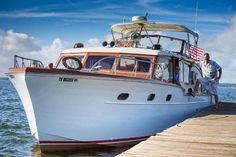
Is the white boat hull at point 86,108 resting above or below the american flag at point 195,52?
below

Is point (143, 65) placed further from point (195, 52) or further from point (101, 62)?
point (195, 52)

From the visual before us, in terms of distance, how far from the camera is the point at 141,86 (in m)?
10.6

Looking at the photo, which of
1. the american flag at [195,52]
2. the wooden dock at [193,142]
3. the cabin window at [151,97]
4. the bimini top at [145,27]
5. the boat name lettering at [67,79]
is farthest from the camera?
the american flag at [195,52]

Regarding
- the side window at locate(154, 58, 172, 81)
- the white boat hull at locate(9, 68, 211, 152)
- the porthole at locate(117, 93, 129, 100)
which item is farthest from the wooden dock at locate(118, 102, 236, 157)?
the side window at locate(154, 58, 172, 81)

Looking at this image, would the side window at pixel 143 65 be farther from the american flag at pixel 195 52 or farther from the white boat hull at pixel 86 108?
the american flag at pixel 195 52

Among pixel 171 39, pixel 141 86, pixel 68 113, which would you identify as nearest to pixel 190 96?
pixel 171 39

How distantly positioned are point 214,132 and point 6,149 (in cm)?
668

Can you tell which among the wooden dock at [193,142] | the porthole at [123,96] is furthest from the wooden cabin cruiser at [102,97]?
the wooden dock at [193,142]

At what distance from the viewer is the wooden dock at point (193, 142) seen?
21.9ft

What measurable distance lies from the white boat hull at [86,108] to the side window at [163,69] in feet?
1.76

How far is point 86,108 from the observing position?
32.5 feet

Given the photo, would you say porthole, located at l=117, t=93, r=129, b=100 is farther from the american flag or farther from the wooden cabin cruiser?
the american flag

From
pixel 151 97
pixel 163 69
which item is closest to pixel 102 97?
pixel 151 97

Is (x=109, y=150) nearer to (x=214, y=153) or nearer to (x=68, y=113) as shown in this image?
(x=68, y=113)
